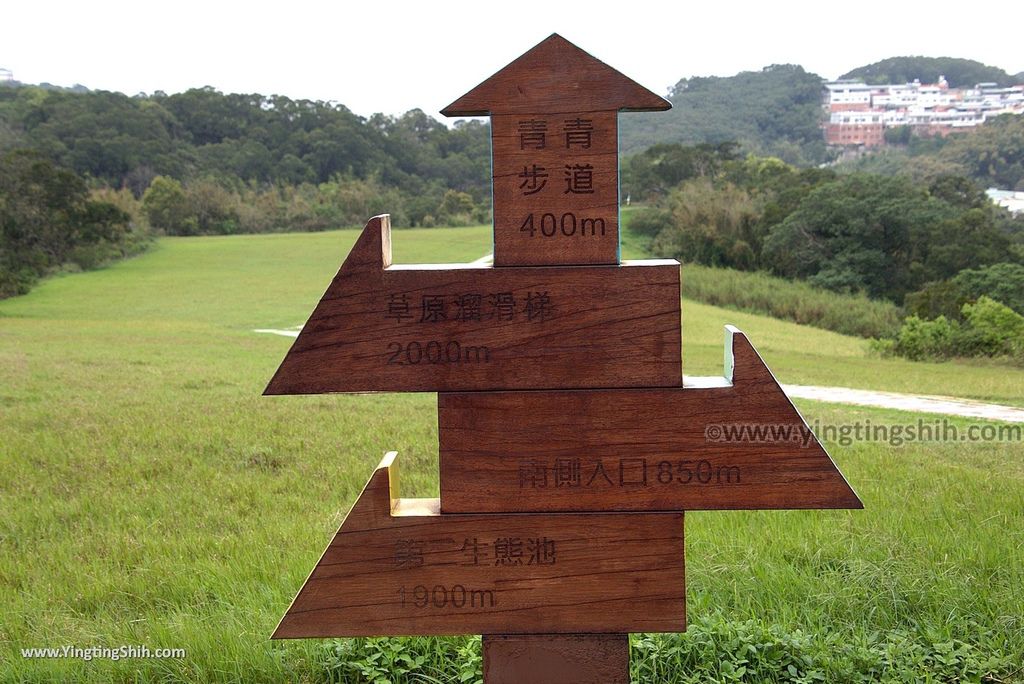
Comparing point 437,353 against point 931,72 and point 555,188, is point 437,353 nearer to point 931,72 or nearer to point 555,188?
point 555,188

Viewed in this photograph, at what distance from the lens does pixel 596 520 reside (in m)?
1.91

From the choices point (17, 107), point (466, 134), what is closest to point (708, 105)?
point (466, 134)

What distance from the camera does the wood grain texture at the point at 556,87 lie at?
181 centimetres

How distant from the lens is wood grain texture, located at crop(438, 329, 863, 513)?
6.12 ft

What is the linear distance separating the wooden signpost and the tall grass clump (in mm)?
24884

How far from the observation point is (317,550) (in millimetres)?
3641

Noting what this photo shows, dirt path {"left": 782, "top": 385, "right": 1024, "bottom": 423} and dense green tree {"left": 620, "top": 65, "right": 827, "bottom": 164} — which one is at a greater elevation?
dense green tree {"left": 620, "top": 65, "right": 827, "bottom": 164}

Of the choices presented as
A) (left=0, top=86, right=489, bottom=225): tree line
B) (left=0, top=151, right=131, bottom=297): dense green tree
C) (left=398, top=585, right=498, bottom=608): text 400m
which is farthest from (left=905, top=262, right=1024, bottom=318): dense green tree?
(left=0, top=151, right=131, bottom=297): dense green tree

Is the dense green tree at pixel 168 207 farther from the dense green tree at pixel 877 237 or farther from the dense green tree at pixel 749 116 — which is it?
the dense green tree at pixel 877 237

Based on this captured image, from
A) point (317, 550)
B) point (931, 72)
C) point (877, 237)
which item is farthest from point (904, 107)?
point (317, 550)

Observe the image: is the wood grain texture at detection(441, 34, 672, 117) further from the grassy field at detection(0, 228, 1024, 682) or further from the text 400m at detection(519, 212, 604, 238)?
the grassy field at detection(0, 228, 1024, 682)

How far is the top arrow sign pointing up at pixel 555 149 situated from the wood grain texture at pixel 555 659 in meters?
0.82

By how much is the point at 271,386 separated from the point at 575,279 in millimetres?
671

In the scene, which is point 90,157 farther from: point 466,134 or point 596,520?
point 596,520
